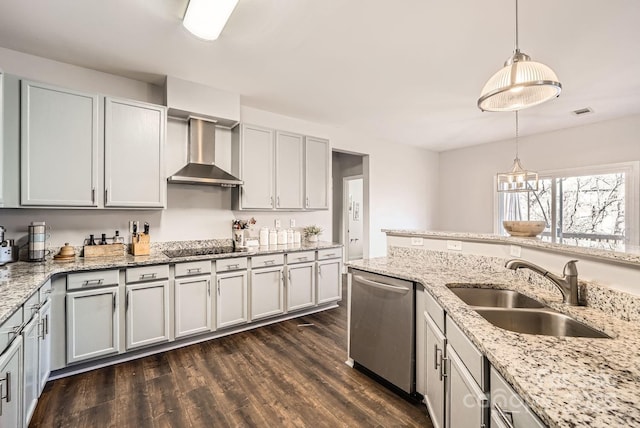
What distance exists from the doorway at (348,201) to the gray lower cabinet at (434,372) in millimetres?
4368

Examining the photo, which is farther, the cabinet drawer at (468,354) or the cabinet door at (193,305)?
the cabinet door at (193,305)

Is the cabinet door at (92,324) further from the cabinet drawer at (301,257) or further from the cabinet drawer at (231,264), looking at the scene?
the cabinet drawer at (301,257)

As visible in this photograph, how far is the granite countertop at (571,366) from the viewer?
678mm

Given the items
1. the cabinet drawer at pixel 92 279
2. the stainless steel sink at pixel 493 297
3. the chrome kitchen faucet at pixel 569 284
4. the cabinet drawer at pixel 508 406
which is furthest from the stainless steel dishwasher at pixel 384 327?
the cabinet drawer at pixel 92 279

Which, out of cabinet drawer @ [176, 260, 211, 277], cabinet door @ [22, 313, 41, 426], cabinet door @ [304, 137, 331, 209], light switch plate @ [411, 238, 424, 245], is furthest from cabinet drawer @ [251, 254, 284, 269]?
cabinet door @ [22, 313, 41, 426]

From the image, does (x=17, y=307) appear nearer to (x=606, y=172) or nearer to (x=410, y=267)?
(x=410, y=267)

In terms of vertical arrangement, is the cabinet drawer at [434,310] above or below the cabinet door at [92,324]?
above

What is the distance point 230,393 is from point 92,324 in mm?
1274

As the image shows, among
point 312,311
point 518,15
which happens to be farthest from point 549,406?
point 312,311

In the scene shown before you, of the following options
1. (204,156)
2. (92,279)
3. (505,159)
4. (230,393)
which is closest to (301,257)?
(204,156)

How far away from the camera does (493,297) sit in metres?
1.82

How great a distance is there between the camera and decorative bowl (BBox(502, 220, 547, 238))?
204 cm

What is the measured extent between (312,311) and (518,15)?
360 cm

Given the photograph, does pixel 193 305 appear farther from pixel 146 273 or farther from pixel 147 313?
pixel 146 273
